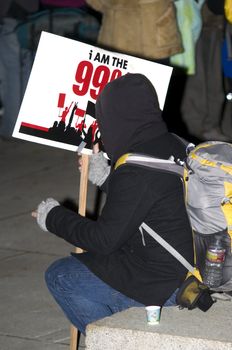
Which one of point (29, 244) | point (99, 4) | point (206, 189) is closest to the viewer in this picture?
point (206, 189)

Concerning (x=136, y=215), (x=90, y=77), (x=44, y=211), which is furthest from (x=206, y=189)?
(x=90, y=77)

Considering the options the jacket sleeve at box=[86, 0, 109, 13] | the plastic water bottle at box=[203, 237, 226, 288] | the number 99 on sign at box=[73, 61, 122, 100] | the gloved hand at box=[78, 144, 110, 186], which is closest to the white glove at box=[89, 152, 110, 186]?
the gloved hand at box=[78, 144, 110, 186]

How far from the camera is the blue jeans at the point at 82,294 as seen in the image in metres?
4.33

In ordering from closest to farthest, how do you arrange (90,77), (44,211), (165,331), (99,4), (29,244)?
(165,331) < (44,211) < (90,77) < (29,244) < (99,4)

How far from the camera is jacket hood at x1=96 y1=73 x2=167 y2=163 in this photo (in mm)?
4145

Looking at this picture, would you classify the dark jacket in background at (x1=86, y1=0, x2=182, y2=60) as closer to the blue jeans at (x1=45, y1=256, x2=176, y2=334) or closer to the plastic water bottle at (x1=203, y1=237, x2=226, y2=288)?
the blue jeans at (x1=45, y1=256, x2=176, y2=334)

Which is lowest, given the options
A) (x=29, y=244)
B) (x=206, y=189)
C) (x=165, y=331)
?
(x=29, y=244)

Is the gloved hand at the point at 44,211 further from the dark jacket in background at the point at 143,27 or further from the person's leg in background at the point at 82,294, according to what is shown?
the dark jacket in background at the point at 143,27

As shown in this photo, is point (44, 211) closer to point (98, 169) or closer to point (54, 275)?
point (54, 275)

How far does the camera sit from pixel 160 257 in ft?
13.7

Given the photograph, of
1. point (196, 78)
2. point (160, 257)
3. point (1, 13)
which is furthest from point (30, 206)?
point (160, 257)

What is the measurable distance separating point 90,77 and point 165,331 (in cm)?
138

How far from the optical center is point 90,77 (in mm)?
4773

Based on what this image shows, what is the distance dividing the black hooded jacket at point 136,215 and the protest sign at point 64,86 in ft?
1.85
